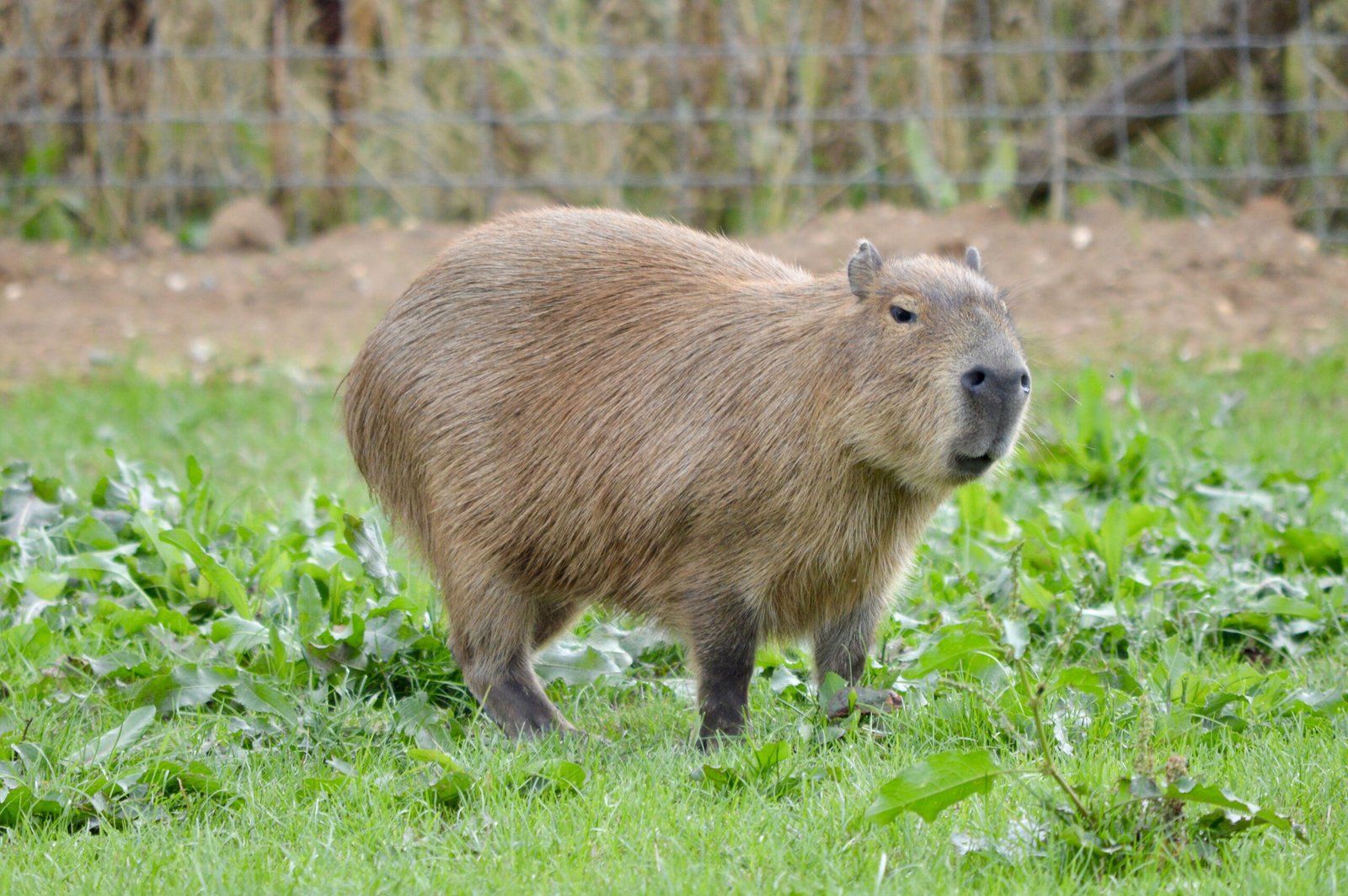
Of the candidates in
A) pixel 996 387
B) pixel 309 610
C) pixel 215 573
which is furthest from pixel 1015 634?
pixel 215 573

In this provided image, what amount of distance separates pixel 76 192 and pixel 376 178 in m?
1.80

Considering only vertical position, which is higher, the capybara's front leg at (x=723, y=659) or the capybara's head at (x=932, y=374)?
the capybara's head at (x=932, y=374)

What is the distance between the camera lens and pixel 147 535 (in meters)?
4.21

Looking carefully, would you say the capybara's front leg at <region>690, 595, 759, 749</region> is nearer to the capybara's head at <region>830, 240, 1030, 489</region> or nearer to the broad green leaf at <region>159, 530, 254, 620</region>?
the capybara's head at <region>830, 240, 1030, 489</region>

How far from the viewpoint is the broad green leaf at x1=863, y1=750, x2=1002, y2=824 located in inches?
104

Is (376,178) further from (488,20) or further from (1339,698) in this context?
(1339,698)

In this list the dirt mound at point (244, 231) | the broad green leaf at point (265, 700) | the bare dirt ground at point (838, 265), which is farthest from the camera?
the dirt mound at point (244, 231)

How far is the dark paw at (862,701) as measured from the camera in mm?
3328

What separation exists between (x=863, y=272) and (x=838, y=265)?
4.50 metres

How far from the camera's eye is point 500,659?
3.61 metres

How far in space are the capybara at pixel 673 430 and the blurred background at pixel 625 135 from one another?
14.3 feet

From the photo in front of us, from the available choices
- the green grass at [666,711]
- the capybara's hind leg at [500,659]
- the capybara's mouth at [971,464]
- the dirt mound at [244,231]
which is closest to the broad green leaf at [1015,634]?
the green grass at [666,711]

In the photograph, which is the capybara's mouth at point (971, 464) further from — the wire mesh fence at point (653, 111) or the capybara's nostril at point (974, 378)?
the wire mesh fence at point (653, 111)

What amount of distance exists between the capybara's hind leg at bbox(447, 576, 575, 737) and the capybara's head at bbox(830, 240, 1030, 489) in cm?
95
